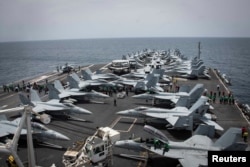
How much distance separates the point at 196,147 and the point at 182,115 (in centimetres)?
1061

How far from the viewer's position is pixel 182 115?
119ft

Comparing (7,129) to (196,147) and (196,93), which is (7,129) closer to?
(196,147)

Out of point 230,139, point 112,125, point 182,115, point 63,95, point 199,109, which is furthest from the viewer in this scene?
point 63,95

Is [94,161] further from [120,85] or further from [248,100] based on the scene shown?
[248,100]

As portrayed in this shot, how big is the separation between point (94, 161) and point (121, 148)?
7605 millimetres

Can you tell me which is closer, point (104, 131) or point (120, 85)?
point (104, 131)

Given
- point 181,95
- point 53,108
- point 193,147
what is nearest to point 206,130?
point 193,147

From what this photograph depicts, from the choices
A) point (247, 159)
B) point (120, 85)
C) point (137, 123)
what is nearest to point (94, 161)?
point (247, 159)

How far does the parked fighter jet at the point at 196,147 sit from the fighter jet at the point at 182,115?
271 inches

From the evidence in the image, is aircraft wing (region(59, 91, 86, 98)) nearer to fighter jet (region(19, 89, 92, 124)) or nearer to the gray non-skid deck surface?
the gray non-skid deck surface

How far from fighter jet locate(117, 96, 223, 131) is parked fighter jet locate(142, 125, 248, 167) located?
22.5ft

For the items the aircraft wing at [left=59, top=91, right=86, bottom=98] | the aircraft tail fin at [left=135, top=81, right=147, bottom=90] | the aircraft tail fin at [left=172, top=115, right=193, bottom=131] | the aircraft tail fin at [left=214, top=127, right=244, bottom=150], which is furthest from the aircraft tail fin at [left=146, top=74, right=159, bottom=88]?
the aircraft tail fin at [left=214, top=127, right=244, bottom=150]

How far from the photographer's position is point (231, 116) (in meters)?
41.9

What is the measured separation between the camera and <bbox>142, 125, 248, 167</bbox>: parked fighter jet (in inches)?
981
